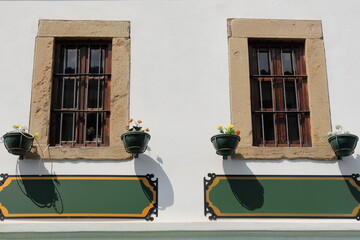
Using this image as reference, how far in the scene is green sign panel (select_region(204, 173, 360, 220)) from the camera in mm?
6598

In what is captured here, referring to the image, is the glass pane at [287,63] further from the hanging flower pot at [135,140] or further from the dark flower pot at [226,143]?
the hanging flower pot at [135,140]

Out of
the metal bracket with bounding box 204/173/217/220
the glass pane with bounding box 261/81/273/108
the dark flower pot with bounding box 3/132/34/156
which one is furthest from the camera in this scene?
the glass pane with bounding box 261/81/273/108

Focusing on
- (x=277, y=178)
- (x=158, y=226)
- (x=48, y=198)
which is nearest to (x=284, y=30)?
(x=277, y=178)

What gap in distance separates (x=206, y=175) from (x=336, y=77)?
2016mm

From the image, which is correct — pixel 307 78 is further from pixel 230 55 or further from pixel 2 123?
pixel 2 123

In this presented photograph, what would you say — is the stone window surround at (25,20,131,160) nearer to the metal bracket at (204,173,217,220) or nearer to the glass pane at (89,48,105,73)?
the glass pane at (89,48,105,73)

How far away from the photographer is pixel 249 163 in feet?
22.3

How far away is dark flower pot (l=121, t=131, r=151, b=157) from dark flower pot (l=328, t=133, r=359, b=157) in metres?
2.12

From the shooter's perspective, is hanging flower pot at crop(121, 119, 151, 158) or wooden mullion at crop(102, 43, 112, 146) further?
wooden mullion at crop(102, 43, 112, 146)

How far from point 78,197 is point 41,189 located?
0.43 m

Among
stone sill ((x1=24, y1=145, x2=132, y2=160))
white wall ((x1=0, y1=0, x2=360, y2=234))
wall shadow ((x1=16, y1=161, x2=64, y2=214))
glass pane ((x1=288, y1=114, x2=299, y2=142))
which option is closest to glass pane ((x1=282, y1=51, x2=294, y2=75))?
white wall ((x1=0, y1=0, x2=360, y2=234))

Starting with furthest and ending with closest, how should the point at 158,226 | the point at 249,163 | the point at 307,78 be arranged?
1. the point at 307,78
2. the point at 249,163
3. the point at 158,226

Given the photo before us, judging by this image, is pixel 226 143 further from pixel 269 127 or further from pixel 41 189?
pixel 41 189

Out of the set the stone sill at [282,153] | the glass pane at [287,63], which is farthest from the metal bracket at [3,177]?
the glass pane at [287,63]
